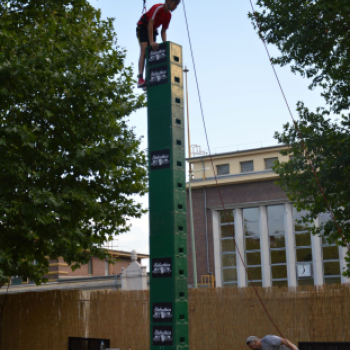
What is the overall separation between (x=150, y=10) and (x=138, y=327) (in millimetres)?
10625

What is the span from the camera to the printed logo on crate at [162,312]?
683cm

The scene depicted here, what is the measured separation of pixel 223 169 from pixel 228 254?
669 cm

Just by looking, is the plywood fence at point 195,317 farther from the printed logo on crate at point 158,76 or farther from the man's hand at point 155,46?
the man's hand at point 155,46

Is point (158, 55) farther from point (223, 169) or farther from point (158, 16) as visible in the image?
point (223, 169)

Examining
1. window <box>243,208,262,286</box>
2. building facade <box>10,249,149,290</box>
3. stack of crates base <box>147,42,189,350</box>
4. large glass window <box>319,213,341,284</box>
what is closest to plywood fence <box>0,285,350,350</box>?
stack of crates base <box>147,42,189,350</box>

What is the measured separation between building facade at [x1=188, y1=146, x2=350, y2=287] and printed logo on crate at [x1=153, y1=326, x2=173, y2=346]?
1127 inches

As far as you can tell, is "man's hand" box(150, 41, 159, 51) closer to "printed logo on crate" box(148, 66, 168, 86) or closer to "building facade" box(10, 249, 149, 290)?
"printed logo on crate" box(148, 66, 168, 86)

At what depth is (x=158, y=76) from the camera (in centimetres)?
748

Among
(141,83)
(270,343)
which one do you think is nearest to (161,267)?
(141,83)

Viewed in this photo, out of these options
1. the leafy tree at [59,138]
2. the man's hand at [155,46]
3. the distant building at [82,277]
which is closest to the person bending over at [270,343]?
the man's hand at [155,46]

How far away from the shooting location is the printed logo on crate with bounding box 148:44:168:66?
750 cm

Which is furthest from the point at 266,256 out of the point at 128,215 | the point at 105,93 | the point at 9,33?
the point at 9,33

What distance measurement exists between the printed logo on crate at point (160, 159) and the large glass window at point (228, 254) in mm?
32612

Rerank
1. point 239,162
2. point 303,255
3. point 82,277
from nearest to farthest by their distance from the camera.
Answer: point 303,255 → point 82,277 → point 239,162
